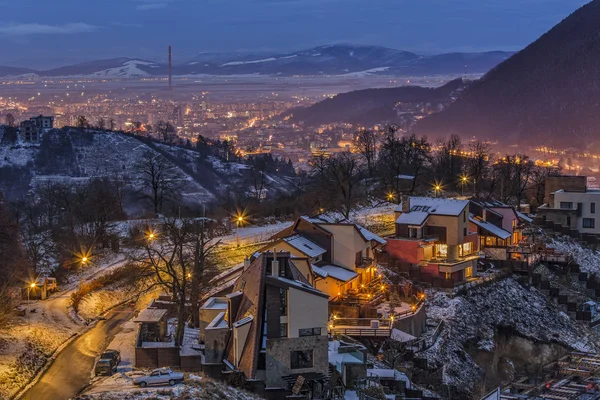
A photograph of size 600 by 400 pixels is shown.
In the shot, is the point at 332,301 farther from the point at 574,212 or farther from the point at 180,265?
the point at 574,212

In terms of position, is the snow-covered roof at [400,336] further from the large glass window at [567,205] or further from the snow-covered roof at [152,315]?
the large glass window at [567,205]

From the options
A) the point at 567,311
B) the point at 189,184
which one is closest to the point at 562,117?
the point at 189,184

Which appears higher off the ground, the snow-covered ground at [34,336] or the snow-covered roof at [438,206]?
the snow-covered roof at [438,206]

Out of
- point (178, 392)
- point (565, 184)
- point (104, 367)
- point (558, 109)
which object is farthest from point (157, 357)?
point (558, 109)

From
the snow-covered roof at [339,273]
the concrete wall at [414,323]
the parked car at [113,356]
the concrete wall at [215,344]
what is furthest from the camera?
the snow-covered roof at [339,273]

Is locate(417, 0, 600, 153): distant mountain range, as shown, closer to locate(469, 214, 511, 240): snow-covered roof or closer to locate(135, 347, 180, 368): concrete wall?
locate(469, 214, 511, 240): snow-covered roof

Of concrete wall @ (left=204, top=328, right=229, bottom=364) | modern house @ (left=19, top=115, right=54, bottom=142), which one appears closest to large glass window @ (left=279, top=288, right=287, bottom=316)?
concrete wall @ (left=204, top=328, right=229, bottom=364)

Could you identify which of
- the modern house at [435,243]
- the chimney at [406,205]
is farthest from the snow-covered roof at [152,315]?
the chimney at [406,205]

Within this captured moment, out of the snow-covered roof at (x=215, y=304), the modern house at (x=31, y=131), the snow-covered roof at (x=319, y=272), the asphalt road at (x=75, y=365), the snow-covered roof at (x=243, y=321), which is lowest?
the asphalt road at (x=75, y=365)
